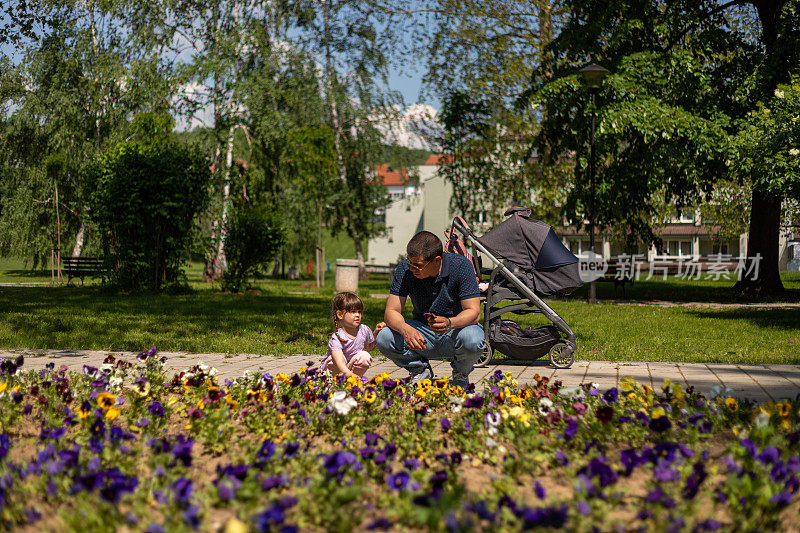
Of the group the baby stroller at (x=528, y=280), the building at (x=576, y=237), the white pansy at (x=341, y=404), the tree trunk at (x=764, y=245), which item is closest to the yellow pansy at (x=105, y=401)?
the white pansy at (x=341, y=404)

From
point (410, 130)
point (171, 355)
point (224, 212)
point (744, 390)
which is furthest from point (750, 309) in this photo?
point (410, 130)

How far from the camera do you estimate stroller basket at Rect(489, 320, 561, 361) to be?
7591 mm

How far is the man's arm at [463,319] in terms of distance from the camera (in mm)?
5059

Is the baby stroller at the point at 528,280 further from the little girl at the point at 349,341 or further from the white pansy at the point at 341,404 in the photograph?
the white pansy at the point at 341,404

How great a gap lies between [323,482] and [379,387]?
2084 mm

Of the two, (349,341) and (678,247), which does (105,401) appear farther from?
(678,247)

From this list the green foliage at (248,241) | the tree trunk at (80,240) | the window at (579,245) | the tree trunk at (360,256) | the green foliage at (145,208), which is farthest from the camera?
the window at (579,245)

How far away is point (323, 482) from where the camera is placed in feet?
Result: 9.80

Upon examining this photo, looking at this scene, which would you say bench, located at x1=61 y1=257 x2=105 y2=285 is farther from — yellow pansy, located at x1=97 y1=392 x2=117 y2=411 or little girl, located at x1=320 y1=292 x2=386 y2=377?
yellow pansy, located at x1=97 y1=392 x2=117 y2=411

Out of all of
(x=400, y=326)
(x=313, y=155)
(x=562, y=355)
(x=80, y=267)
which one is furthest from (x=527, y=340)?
(x=80, y=267)

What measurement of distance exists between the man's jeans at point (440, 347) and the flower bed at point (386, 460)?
1.12 ft

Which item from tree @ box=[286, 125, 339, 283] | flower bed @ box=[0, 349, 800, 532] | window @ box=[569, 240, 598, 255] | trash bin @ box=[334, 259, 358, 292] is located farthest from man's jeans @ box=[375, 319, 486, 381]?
window @ box=[569, 240, 598, 255]

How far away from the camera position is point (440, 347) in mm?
5562

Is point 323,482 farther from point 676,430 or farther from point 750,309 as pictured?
point 750,309
